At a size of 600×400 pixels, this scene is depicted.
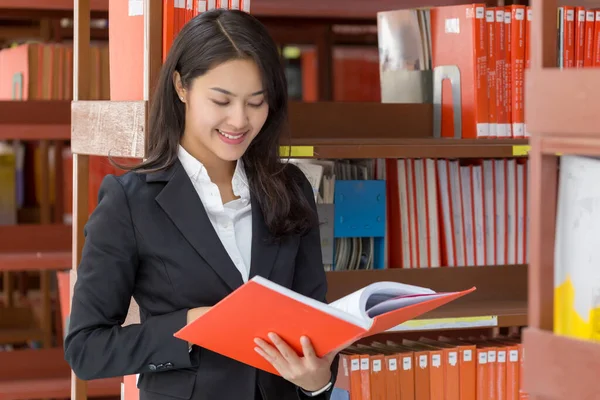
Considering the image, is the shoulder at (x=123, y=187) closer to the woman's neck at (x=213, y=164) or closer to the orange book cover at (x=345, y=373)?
the woman's neck at (x=213, y=164)

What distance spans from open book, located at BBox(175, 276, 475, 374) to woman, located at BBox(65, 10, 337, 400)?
6 cm

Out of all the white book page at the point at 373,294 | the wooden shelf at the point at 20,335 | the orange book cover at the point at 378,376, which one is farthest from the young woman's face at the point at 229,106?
the wooden shelf at the point at 20,335

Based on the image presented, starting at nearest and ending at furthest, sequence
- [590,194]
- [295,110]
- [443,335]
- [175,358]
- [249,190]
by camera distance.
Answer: [590,194], [175,358], [249,190], [295,110], [443,335]

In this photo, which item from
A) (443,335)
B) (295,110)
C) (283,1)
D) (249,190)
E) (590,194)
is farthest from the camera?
(283,1)

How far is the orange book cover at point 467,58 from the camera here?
2.50 m

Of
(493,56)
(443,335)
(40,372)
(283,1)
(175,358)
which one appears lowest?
(40,372)

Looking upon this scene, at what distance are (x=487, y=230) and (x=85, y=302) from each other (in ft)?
4.57

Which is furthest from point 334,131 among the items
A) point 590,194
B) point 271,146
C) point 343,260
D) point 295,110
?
point 590,194

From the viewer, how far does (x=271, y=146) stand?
1.85 metres

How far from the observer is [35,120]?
3.62 metres

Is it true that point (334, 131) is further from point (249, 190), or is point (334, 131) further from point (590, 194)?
point (590, 194)

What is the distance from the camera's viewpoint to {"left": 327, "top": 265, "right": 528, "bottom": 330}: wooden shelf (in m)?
2.41

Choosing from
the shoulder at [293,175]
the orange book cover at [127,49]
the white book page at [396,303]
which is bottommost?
the white book page at [396,303]

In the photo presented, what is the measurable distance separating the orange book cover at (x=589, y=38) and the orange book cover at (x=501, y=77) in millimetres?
216
